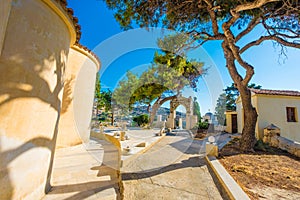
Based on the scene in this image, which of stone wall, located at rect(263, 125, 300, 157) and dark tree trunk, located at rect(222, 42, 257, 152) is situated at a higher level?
dark tree trunk, located at rect(222, 42, 257, 152)

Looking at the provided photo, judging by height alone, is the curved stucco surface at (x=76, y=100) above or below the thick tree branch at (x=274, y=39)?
below

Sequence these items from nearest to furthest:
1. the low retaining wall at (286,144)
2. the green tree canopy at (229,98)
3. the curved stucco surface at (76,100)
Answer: the curved stucco surface at (76,100), the low retaining wall at (286,144), the green tree canopy at (229,98)

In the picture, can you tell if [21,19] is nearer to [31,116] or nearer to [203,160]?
[31,116]

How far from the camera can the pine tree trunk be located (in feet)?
25.0

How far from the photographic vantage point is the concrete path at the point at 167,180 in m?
3.57

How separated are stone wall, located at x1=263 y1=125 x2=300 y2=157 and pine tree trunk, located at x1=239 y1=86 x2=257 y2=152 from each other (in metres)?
1.77

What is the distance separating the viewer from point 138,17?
24.0 ft

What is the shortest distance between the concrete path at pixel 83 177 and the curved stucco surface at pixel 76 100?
89 centimetres

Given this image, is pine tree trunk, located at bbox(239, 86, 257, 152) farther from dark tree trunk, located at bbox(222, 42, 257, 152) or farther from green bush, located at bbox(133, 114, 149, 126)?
green bush, located at bbox(133, 114, 149, 126)

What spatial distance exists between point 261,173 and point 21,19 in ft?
24.4

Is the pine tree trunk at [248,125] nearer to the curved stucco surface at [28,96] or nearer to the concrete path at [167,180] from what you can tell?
the concrete path at [167,180]

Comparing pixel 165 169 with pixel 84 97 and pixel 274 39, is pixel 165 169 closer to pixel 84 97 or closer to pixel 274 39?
pixel 84 97

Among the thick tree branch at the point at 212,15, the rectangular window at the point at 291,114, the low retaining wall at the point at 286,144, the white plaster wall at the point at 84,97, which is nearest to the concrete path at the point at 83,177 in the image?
the white plaster wall at the point at 84,97

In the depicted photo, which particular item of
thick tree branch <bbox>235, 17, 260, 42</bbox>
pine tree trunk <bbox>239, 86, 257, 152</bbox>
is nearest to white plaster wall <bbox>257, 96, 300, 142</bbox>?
pine tree trunk <bbox>239, 86, 257, 152</bbox>
